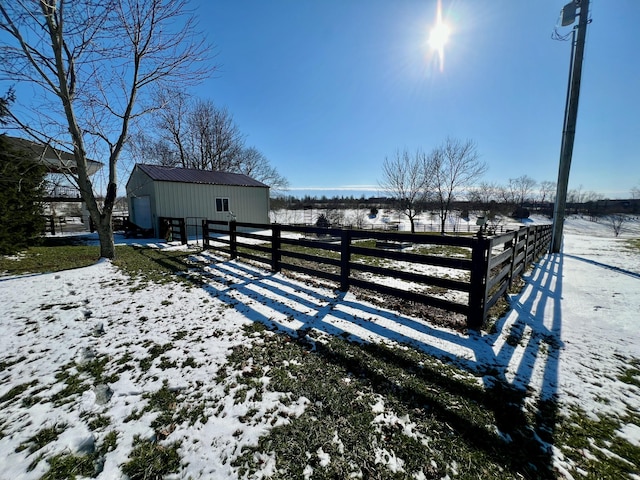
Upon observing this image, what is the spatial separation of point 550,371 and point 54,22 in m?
11.8

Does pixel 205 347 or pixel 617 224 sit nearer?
pixel 205 347

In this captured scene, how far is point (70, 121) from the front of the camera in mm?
6680

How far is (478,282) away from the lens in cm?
361

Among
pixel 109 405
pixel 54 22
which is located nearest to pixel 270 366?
pixel 109 405

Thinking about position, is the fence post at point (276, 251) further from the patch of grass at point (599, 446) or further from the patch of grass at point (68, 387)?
the patch of grass at point (599, 446)

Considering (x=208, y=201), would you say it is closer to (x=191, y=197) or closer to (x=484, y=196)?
(x=191, y=197)

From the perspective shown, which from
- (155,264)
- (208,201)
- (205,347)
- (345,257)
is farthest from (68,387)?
(208,201)

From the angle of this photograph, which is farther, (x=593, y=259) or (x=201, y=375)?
(x=593, y=259)

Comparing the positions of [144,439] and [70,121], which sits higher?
[70,121]

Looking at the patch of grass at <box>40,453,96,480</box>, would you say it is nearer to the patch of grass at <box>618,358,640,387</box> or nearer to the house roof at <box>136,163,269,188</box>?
the patch of grass at <box>618,358,640,387</box>

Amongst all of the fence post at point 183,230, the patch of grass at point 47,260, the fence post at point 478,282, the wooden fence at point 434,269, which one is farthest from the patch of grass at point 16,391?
the fence post at point 183,230

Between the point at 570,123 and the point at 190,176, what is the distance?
20.1 m

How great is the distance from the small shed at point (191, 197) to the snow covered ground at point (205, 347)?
391 inches

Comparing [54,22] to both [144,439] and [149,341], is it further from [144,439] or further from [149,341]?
[144,439]
